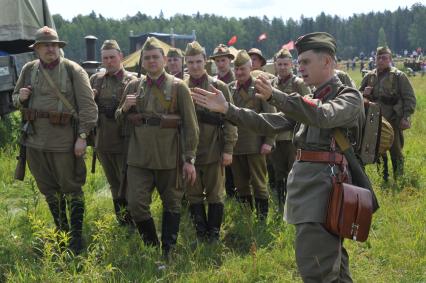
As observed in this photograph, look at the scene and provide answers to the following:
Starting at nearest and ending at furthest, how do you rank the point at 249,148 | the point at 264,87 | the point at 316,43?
the point at 264,87
the point at 316,43
the point at 249,148

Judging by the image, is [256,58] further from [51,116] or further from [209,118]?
[51,116]

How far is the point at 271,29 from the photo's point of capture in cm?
14475

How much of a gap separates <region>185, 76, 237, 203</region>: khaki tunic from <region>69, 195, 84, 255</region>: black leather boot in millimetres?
1179

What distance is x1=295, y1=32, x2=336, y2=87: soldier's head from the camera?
10.6 ft

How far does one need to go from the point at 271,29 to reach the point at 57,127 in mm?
144588

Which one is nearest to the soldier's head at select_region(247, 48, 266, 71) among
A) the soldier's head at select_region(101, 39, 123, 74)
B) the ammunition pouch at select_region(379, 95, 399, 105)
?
the ammunition pouch at select_region(379, 95, 399, 105)

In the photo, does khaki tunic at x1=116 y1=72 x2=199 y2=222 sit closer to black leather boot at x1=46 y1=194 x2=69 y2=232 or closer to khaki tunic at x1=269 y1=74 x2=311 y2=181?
black leather boot at x1=46 y1=194 x2=69 y2=232

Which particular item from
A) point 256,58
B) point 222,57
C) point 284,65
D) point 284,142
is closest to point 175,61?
point 222,57

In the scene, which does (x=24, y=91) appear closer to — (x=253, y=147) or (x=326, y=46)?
(x=253, y=147)

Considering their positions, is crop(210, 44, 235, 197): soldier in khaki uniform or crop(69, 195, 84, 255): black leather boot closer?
crop(69, 195, 84, 255): black leather boot

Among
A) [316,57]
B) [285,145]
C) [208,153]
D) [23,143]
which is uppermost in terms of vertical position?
[316,57]

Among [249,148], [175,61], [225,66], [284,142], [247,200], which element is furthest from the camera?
[225,66]

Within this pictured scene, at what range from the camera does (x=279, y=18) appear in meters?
160

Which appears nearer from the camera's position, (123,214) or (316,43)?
(316,43)
